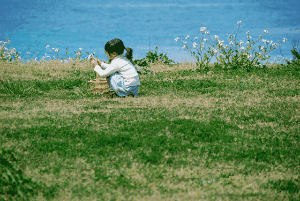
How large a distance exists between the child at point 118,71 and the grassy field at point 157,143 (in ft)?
1.19

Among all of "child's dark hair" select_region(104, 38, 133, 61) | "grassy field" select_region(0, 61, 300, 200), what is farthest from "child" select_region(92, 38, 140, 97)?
"grassy field" select_region(0, 61, 300, 200)

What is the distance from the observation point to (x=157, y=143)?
550cm

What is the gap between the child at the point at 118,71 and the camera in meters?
8.69

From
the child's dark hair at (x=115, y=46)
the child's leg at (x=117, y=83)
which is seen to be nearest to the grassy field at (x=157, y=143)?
the child's leg at (x=117, y=83)

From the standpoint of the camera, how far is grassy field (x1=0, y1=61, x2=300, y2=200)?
Result: 4207 millimetres

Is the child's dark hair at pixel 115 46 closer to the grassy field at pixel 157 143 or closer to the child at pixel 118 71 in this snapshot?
the child at pixel 118 71

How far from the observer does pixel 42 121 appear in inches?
261

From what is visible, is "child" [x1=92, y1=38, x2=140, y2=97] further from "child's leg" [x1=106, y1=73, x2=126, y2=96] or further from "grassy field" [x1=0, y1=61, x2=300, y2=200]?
"grassy field" [x1=0, y1=61, x2=300, y2=200]

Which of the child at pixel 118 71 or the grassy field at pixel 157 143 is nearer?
the grassy field at pixel 157 143

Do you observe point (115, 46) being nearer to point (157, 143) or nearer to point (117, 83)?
point (117, 83)

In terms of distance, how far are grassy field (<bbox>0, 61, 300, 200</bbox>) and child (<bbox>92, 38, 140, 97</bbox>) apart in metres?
0.36

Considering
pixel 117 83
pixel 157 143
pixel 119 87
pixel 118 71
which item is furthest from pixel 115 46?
pixel 157 143

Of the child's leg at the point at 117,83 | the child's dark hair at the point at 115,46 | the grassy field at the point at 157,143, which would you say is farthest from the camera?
the child's leg at the point at 117,83

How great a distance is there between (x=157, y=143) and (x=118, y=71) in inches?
151
